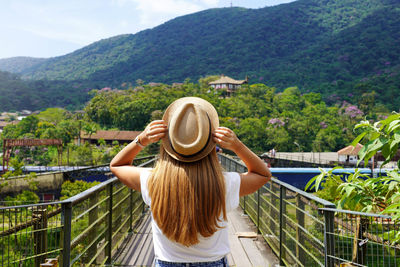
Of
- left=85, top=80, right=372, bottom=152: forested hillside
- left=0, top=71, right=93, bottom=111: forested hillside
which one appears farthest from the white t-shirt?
left=0, top=71, right=93, bottom=111: forested hillside

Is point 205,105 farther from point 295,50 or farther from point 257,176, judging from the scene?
point 295,50

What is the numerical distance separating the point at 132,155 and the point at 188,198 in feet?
1.40

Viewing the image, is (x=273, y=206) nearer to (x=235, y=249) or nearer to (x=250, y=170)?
(x=235, y=249)

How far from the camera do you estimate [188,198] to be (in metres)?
1.48

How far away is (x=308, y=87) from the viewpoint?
94062mm

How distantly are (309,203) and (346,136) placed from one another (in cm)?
5754

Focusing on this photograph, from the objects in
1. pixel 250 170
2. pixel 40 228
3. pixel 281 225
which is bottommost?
pixel 281 225

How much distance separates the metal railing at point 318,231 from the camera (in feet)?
7.77

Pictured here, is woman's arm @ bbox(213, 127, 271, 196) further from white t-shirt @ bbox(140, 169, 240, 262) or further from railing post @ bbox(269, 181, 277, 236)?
railing post @ bbox(269, 181, 277, 236)

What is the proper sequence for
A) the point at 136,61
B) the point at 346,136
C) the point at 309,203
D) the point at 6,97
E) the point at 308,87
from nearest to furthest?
the point at 309,203 → the point at 346,136 → the point at 308,87 → the point at 6,97 → the point at 136,61

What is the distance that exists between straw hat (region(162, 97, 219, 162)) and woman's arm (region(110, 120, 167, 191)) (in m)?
0.06

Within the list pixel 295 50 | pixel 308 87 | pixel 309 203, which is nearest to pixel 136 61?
pixel 295 50

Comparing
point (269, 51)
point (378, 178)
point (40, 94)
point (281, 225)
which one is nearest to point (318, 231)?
point (281, 225)

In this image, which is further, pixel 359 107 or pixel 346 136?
pixel 359 107
